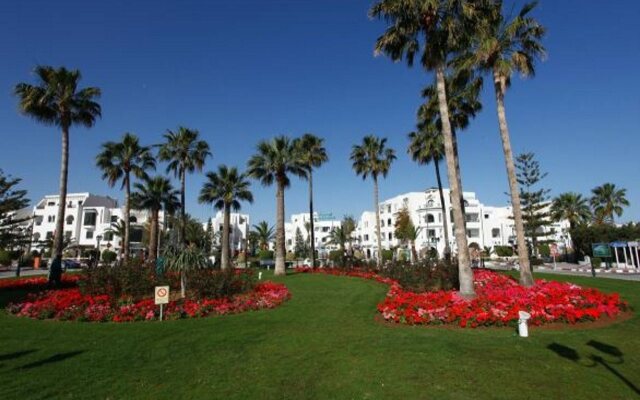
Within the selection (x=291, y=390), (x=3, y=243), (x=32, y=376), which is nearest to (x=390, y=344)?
(x=291, y=390)

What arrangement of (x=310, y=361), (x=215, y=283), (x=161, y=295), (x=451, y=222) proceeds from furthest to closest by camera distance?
(x=451, y=222) < (x=215, y=283) < (x=161, y=295) < (x=310, y=361)

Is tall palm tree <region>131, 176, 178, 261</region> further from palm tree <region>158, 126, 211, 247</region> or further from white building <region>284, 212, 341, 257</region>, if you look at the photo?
white building <region>284, 212, 341, 257</region>

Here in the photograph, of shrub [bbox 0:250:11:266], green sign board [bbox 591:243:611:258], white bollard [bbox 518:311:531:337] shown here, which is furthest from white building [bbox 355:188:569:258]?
white bollard [bbox 518:311:531:337]

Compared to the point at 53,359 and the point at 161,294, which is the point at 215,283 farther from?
the point at 53,359

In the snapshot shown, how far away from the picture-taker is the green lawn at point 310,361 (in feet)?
21.2

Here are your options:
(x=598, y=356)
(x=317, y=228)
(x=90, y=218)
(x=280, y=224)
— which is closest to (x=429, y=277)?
(x=598, y=356)

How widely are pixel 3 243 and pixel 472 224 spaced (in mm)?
73892

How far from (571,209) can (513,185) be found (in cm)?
5339

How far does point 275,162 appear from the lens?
109ft

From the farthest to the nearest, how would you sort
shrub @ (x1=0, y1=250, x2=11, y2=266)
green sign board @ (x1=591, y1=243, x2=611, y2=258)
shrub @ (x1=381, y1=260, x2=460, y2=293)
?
1. shrub @ (x1=0, y1=250, x2=11, y2=266)
2. green sign board @ (x1=591, y1=243, x2=611, y2=258)
3. shrub @ (x1=381, y1=260, x2=460, y2=293)

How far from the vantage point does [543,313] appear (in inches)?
437

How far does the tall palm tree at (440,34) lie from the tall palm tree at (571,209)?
55.2 metres

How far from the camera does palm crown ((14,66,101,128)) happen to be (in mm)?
23422

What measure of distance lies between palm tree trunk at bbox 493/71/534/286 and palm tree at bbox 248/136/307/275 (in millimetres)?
18993
